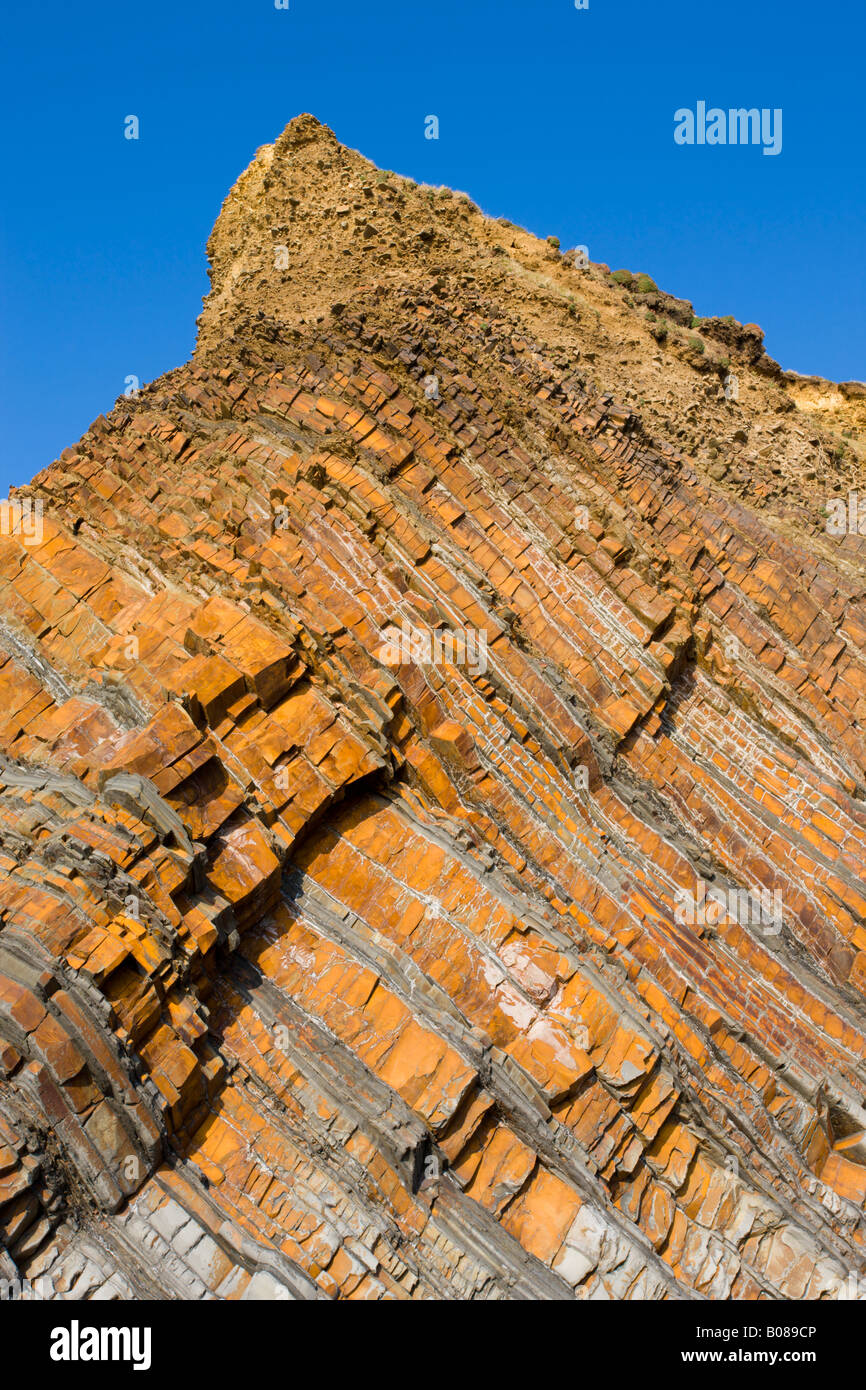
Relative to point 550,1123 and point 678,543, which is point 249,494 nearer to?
point 678,543

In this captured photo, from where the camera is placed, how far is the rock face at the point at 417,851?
538 inches

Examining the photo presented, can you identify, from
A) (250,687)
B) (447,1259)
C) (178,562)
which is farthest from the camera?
(178,562)

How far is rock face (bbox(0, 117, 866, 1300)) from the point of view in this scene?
13.7 metres

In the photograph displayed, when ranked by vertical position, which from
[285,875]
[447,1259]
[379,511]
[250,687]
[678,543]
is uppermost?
[678,543]

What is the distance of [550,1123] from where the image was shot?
16.0 metres

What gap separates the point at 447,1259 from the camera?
45.9ft

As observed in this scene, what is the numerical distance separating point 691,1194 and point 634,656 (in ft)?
46.5

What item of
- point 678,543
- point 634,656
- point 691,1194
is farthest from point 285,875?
point 678,543

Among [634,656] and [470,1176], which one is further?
[634,656]

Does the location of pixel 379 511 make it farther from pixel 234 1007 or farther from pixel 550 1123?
pixel 550 1123

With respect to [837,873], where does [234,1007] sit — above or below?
below

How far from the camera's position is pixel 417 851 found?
18375 millimetres

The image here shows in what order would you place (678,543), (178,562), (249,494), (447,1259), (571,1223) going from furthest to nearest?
(678,543)
(249,494)
(178,562)
(571,1223)
(447,1259)
